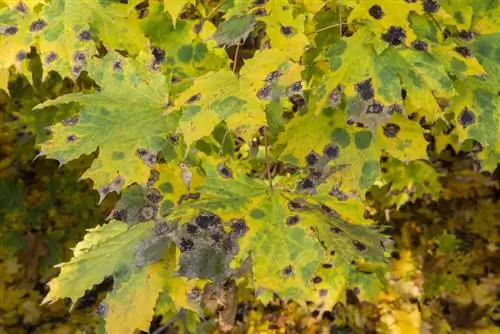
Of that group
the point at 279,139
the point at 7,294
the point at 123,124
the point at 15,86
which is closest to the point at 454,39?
the point at 279,139

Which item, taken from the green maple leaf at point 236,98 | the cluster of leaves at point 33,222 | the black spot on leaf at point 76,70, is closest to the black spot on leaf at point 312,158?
the green maple leaf at point 236,98

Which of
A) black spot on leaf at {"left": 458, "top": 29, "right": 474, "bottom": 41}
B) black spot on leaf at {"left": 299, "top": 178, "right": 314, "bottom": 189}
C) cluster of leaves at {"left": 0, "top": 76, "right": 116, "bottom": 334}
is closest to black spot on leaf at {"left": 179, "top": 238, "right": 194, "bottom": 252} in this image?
black spot on leaf at {"left": 299, "top": 178, "right": 314, "bottom": 189}

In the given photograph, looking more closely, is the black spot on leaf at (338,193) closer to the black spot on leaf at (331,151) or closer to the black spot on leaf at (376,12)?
the black spot on leaf at (331,151)

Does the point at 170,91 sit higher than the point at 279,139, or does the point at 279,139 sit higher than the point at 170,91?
the point at 170,91

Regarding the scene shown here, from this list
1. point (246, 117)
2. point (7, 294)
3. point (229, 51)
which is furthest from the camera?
point (7, 294)

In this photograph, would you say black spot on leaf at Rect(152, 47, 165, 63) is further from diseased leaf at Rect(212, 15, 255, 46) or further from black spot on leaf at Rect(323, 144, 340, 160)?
black spot on leaf at Rect(323, 144, 340, 160)

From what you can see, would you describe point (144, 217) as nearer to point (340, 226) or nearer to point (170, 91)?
point (170, 91)

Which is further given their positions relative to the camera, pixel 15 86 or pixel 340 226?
pixel 15 86

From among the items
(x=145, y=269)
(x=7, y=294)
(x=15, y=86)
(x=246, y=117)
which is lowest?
(x=7, y=294)
